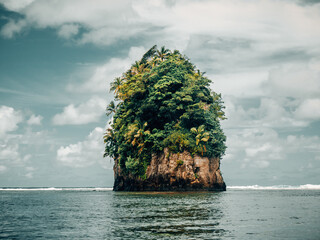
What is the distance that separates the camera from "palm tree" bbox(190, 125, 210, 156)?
43.5 metres

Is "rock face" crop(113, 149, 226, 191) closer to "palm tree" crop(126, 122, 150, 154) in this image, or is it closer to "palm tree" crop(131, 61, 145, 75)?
"palm tree" crop(126, 122, 150, 154)

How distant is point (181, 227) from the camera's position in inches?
460

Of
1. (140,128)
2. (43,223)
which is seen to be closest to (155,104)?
(140,128)

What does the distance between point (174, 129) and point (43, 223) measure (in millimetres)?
32736

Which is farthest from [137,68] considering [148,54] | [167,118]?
[167,118]

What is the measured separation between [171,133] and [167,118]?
9.71ft

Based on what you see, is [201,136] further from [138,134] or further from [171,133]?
[138,134]

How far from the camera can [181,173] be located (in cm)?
4419

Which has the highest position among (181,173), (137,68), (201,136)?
(137,68)

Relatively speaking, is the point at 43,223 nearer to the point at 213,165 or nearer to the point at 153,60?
the point at 213,165

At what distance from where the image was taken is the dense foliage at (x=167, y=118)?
146ft

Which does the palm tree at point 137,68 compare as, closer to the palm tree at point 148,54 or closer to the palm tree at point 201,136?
the palm tree at point 148,54

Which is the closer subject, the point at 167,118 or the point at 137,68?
the point at 167,118

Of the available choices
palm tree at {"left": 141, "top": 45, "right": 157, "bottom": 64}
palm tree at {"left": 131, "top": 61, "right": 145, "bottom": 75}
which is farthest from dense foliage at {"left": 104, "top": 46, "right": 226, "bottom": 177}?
palm tree at {"left": 141, "top": 45, "right": 157, "bottom": 64}
